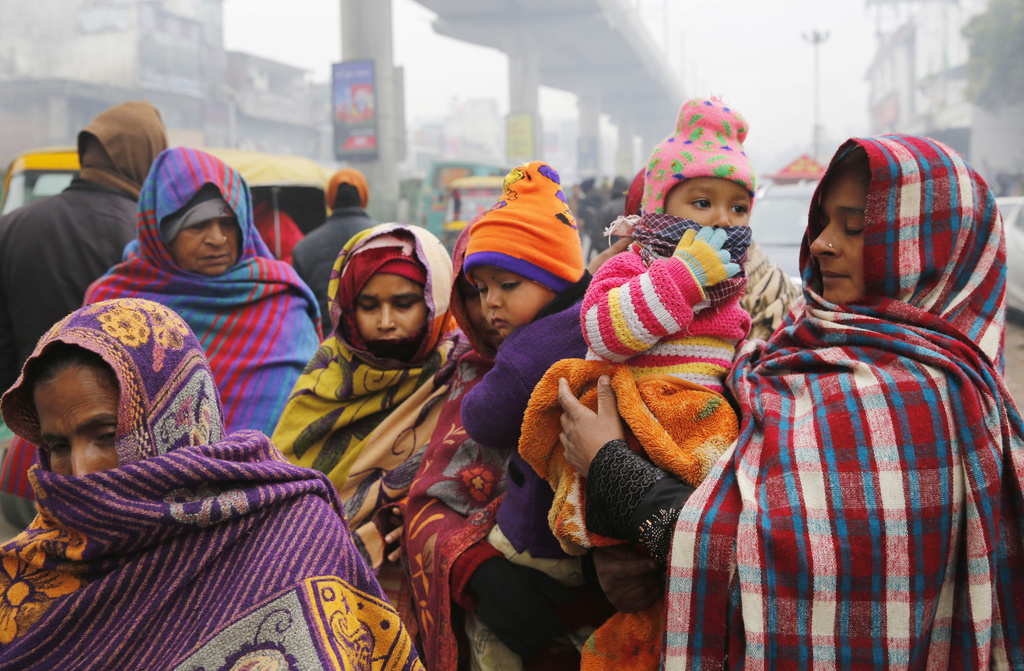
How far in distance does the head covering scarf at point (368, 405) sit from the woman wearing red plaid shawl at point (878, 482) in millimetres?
1090

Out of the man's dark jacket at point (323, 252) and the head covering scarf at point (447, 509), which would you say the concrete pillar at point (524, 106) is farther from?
the head covering scarf at point (447, 509)

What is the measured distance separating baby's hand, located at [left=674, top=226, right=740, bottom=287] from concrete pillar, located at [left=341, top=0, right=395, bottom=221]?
2162 cm

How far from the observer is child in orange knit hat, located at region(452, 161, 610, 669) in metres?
1.91

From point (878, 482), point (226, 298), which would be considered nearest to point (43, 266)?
point (226, 298)

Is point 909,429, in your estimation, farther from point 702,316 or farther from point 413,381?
point 413,381

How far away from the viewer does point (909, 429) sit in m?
1.41

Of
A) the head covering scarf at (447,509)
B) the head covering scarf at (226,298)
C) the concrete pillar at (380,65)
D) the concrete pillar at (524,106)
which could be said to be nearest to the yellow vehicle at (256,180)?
the head covering scarf at (226,298)

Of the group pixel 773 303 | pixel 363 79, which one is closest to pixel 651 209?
pixel 773 303

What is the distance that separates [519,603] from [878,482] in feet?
2.89

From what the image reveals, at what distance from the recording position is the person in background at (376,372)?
2609 millimetres

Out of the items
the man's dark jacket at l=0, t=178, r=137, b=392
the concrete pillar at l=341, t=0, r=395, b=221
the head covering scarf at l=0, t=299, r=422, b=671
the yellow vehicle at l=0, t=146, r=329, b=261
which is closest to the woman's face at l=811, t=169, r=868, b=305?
the head covering scarf at l=0, t=299, r=422, b=671

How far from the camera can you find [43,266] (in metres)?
3.58

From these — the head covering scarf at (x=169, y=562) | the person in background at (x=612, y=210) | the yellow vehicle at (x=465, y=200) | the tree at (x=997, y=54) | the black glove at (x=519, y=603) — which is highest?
the tree at (x=997, y=54)

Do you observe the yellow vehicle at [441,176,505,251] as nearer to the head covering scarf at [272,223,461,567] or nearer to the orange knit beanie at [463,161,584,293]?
the head covering scarf at [272,223,461,567]
